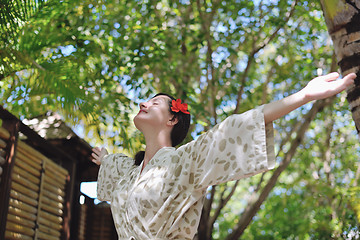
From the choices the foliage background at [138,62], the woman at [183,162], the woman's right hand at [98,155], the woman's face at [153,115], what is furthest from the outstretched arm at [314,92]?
the foliage background at [138,62]

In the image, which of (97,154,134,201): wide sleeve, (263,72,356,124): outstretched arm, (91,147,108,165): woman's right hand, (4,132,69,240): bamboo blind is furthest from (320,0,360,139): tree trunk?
(4,132,69,240): bamboo blind

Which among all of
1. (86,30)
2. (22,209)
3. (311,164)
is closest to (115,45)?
(86,30)

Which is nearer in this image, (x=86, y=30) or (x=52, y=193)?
(x=52, y=193)

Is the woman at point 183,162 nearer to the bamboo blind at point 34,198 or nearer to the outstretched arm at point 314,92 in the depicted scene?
the outstretched arm at point 314,92

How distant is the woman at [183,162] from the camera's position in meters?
1.91

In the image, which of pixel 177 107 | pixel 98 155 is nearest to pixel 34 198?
pixel 98 155

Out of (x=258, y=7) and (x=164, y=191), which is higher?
(x=258, y=7)

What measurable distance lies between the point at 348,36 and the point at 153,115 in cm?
127

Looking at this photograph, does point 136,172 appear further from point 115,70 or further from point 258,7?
point 258,7

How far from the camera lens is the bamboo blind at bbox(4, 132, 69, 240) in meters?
4.46

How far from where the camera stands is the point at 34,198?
491cm

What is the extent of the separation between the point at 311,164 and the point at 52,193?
27.9 ft

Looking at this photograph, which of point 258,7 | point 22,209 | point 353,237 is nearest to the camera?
point 22,209

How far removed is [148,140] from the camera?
2.61 meters
